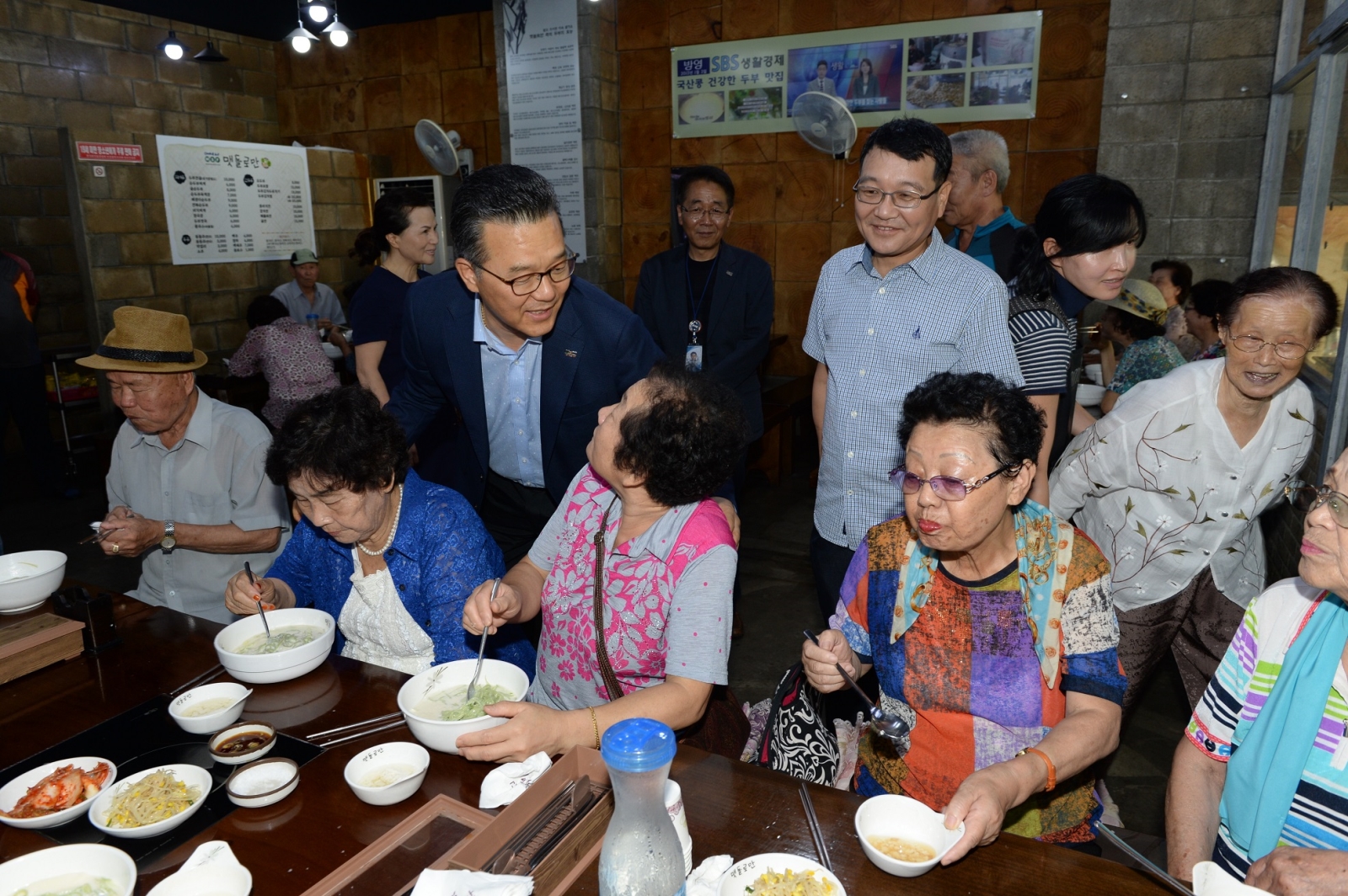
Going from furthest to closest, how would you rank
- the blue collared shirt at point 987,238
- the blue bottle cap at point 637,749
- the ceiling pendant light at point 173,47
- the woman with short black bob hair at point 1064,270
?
1. the ceiling pendant light at point 173,47
2. the blue collared shirt at point 987,238
3. the woman with short black bob hair at point 1064,270
4. the blue bottle cap at point 637,749

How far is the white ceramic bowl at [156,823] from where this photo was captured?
1.25 m

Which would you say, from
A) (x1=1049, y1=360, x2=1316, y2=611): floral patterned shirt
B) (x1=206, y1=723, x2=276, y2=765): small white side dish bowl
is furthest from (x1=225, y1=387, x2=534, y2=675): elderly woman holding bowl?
(x1=1049, y1=360, x2=1316, y2=611): floral patterned shirt

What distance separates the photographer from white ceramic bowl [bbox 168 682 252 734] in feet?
4.96

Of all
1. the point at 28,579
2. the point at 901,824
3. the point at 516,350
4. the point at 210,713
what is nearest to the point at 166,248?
the point at 28,579

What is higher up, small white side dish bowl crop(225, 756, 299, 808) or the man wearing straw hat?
the man wearing straw hat

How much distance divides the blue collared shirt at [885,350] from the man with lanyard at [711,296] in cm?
148

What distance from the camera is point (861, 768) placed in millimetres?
1736

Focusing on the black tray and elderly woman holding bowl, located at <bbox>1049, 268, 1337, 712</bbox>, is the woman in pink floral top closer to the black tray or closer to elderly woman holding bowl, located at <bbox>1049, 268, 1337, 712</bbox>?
the black tray

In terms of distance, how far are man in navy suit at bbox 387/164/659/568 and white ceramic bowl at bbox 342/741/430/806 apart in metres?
1.09

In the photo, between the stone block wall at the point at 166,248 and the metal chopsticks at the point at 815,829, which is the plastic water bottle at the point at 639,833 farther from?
the stone block wall at the point at 166,248

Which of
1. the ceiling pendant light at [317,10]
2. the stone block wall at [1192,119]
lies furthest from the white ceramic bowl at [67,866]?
the ceiling pendant light at [317,10]

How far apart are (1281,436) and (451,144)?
6.30 meters

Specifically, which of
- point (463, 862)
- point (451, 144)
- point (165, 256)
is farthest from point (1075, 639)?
point (165, 256)

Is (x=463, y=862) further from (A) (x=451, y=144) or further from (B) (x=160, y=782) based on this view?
(A) (x=451, y=144)
